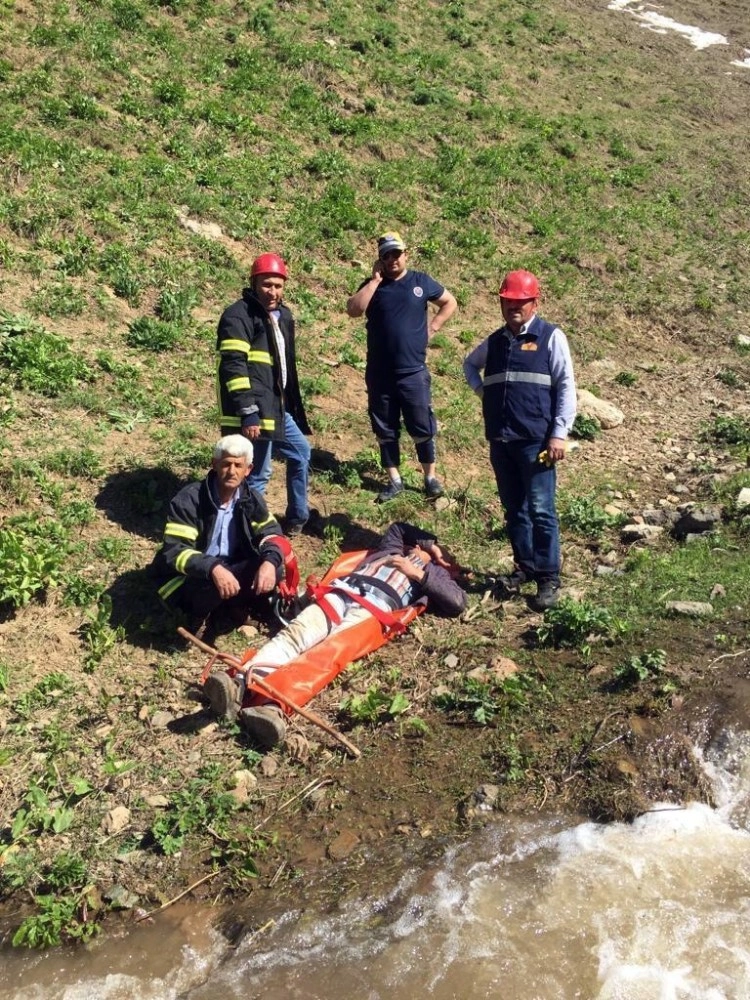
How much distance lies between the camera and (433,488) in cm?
887

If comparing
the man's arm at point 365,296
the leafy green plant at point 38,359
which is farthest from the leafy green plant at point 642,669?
the leafy green plant at point 38,359

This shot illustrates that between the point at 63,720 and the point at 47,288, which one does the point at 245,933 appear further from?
the point at 47,288

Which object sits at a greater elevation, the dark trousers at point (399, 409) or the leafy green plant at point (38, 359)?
the dark trousers at point (399, 409)

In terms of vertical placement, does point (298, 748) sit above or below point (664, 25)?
below

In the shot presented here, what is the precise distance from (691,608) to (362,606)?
94.4 inches

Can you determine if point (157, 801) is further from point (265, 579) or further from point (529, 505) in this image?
point (529, 505)

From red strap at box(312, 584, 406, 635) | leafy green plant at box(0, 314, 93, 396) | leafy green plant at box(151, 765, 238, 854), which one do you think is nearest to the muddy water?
leafy green plant at box(151, 765, 238, 854)

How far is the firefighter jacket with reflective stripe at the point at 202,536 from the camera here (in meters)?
6.31

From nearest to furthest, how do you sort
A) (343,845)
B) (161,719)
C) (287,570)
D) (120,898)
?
(120,898), (343,845), (161,719), (287,570)

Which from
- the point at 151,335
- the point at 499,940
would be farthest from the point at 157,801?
Result: the point at 151,335

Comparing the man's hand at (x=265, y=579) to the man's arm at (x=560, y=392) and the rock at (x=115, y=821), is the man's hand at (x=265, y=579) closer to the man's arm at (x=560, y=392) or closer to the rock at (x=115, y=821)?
the rock at (x=115, y=821)

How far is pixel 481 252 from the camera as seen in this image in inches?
545

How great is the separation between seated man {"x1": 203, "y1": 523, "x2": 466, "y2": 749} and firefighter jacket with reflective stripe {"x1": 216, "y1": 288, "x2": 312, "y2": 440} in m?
1.37

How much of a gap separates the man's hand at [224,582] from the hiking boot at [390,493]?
8.96 feet
